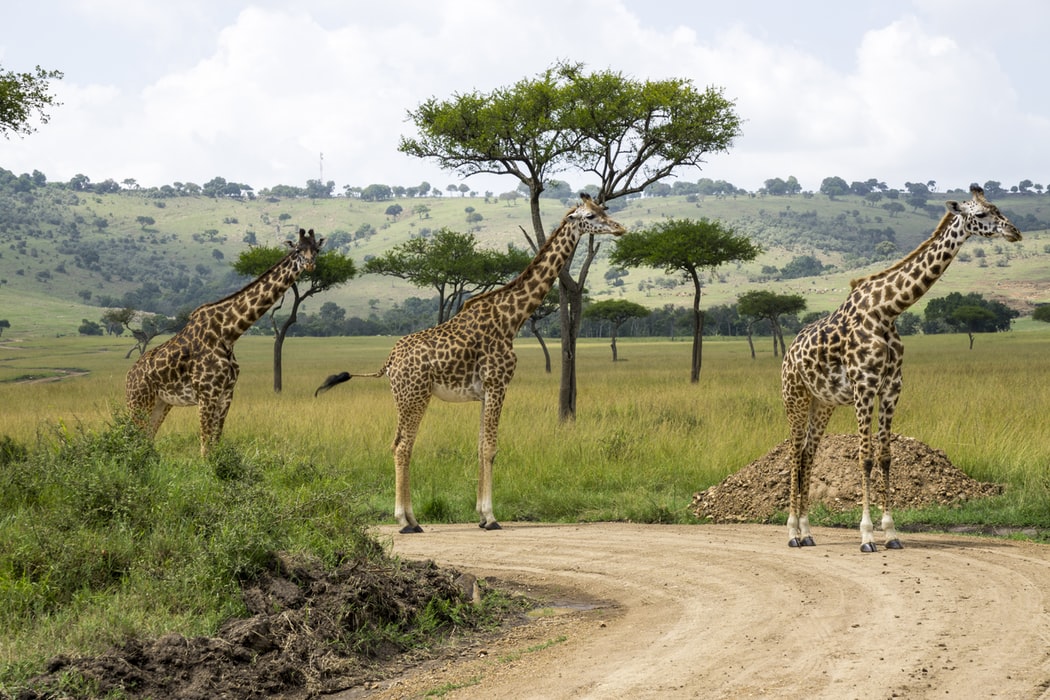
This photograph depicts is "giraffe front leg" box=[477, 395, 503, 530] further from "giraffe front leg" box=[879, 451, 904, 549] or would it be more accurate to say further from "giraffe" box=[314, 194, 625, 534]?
"giraffe front leg" box=[879, 451, 904, 549]

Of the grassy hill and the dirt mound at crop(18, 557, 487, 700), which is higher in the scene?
the grassy hill

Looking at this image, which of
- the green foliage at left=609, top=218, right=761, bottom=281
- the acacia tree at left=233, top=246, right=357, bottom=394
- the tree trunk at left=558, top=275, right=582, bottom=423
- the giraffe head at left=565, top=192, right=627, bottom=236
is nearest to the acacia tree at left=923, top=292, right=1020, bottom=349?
the green foliage at left=609, top=218, right=761, bottom=281

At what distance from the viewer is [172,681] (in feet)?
21.8

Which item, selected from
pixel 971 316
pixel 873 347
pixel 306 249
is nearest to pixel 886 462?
pixel 873 347

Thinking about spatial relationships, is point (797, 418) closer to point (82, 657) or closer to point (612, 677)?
point (612, 677)

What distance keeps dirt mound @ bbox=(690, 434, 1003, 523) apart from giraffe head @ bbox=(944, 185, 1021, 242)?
10.8 ft

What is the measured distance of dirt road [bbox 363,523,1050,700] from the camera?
6.47m

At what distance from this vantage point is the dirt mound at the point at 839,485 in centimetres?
1306

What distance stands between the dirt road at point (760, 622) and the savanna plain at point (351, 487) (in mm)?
116

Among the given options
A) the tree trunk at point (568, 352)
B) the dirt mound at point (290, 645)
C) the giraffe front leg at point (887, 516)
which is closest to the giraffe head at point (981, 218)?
the giraffe front leg at point (887, 516)

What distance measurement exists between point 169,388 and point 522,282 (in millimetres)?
4256

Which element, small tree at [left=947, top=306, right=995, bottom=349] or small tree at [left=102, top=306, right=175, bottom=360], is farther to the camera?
small tree at [left=947, top=306, right=995, bottom=349]

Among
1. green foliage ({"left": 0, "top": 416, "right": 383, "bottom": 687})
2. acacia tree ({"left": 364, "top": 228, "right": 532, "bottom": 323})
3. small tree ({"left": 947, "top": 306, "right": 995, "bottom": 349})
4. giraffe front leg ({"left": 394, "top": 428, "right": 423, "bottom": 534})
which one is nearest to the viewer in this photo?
green foliage ({"left": 0, "top": 416, "right": 383, "bottom": 687})

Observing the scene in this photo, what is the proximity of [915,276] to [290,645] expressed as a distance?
687 centimetres
